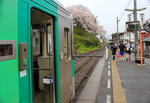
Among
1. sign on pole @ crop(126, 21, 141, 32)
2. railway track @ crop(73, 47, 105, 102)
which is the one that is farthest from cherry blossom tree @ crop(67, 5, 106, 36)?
sign on pole @ crop(126, 21, 141, 32)

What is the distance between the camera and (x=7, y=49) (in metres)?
1.71

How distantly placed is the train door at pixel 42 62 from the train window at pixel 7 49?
1367mm

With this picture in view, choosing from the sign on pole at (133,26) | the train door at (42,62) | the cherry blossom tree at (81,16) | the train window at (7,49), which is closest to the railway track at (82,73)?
the train door at (42,62)

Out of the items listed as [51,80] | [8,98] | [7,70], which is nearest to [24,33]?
[7,70]

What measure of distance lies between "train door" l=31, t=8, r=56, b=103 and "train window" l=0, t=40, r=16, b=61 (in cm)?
137

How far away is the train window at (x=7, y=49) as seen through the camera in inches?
64.1

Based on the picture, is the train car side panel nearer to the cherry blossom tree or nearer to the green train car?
the green train car

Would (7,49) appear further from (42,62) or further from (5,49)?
(42,62)

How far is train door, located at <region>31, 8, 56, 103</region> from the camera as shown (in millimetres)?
3174

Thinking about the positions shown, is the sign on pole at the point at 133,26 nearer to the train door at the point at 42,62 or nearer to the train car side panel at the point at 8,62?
the train door at the point at 42,62

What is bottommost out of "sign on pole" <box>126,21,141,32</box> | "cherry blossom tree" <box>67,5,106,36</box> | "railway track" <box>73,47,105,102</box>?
"railway track" <box>73,47,105,102</box>

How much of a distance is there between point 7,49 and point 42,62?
6.43 feet

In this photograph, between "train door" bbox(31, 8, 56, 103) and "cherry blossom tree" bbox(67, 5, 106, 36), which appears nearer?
"train door" bbox(31, 8, 56, 103)

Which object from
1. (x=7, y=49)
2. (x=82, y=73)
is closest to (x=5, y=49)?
(x=7, y=49)
